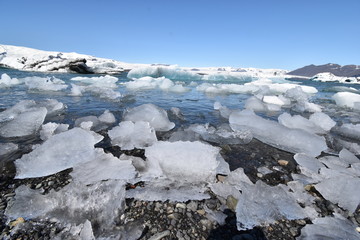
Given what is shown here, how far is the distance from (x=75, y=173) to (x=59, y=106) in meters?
2.67

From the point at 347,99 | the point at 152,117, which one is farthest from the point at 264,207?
the point at 347,99

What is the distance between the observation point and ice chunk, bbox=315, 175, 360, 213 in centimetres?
139

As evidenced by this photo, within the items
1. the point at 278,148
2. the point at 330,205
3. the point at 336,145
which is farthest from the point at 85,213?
the point at 336,145

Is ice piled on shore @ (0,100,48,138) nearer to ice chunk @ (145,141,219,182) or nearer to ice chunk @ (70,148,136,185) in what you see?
ice chunk @ (70,148,136,185)

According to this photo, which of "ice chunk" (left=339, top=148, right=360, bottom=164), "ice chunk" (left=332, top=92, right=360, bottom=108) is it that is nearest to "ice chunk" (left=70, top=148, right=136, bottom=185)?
"ice chunk" (left=339, top=148, right=360, bottom=164)

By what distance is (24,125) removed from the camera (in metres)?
2.46

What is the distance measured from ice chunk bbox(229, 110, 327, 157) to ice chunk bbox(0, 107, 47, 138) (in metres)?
2.76

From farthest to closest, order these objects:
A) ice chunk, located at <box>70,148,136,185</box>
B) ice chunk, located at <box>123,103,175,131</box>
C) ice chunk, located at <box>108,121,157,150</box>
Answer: ice chunk, located at <box>123,103,175,131</box>, ice chunk, located at <box>108,121,157,150</box>, ice chunk, located at <box>70,148,136,185</box>

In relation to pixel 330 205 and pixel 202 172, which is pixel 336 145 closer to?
pixel 330 205

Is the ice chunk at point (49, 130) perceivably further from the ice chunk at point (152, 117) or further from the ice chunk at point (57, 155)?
the ice chunk at point (152, 117)

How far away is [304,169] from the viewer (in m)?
1.89

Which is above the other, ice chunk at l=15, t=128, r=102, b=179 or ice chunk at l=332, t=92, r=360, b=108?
ice chunk at l=15, t=128, r=102, b=179

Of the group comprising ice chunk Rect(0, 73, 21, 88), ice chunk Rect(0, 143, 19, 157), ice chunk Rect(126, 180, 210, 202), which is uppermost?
ice chunk Rect(0, 143, 19, 157)

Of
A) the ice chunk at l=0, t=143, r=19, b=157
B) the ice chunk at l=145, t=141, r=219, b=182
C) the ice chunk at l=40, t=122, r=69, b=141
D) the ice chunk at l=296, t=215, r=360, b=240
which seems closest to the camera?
the ice chunk at l=296, t=215, r=360, b=240
